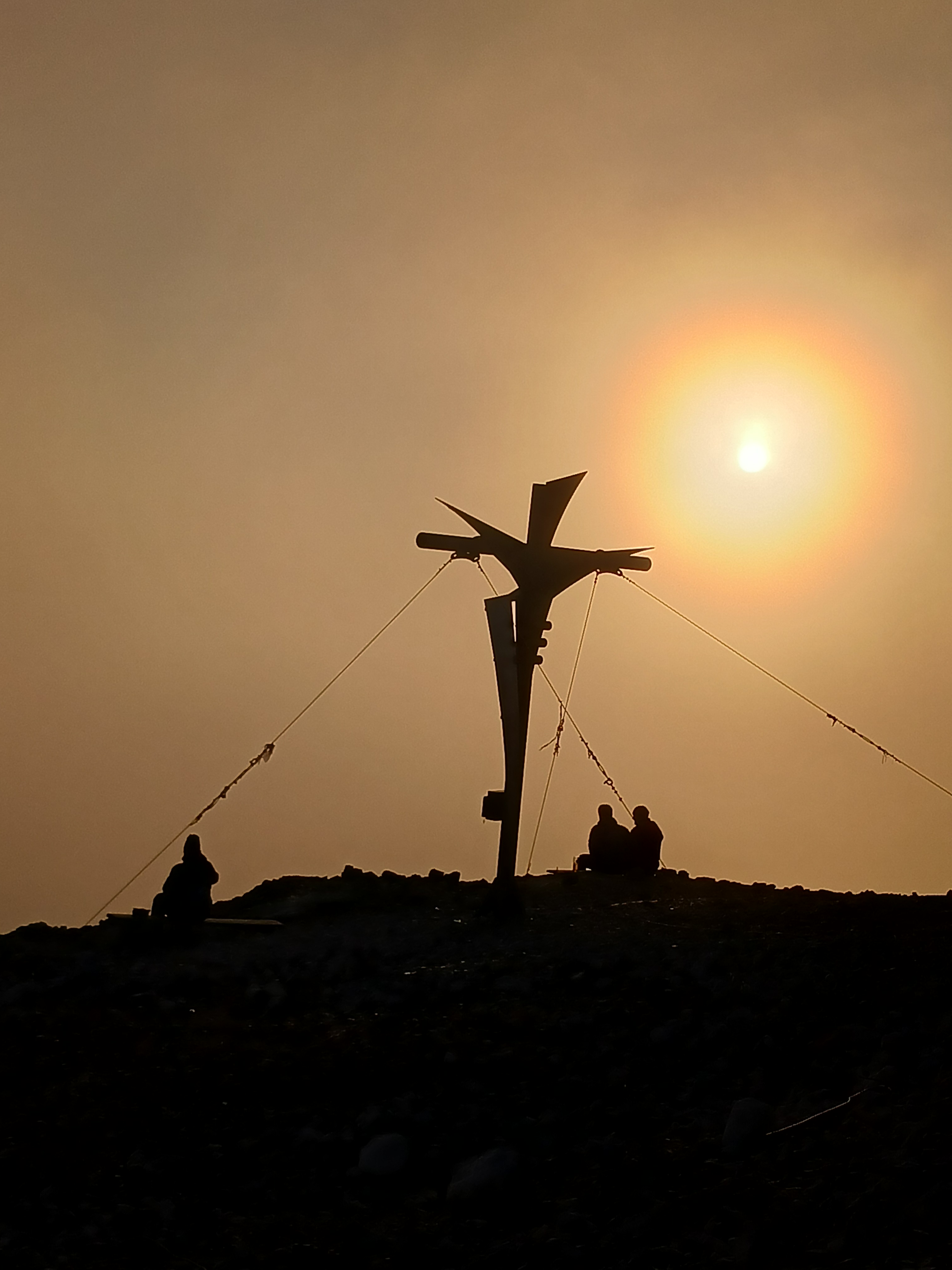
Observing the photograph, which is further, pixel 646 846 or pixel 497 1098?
pixel 646 846

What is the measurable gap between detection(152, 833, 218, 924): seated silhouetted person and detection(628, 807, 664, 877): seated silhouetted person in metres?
7.56

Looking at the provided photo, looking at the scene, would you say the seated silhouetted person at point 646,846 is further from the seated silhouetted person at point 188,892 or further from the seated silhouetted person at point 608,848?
the seated silhouetted person at point 188,892

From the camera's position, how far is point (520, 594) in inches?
816

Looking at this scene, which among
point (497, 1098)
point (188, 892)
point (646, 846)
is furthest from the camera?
point (646, 846)

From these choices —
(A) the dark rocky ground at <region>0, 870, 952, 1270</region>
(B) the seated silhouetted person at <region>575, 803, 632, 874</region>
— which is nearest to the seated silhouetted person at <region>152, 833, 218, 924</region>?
(A) the dark rocky ground at <region>0, 870, 952, 1270</region>

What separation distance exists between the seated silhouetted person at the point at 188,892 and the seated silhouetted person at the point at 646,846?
297 inches

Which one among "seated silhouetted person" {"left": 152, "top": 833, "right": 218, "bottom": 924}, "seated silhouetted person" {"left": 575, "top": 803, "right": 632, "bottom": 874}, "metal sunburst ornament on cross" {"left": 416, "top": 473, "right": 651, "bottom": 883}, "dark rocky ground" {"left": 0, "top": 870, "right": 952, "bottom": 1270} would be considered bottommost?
"dark rocky ground" {"left": 0, "top": 870, "right": 952, "bottom": 1270}

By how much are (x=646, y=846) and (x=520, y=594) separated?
5.34 m

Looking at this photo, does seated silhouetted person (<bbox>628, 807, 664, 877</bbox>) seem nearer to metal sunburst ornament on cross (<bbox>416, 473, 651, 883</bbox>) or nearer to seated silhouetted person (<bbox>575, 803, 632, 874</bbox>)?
seated silhouetted person (<bbox>575, 803, 632, 874</bbox>)

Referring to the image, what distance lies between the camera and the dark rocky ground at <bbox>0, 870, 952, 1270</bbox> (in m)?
8.84

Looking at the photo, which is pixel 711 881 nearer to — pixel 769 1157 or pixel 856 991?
pixel 856 991

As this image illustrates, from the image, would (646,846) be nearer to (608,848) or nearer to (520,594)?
(608,848)

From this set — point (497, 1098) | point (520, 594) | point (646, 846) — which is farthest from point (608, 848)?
point (497, 1098)

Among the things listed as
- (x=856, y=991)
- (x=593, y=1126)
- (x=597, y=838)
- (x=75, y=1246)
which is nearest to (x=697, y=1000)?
(x=856, y=991)
